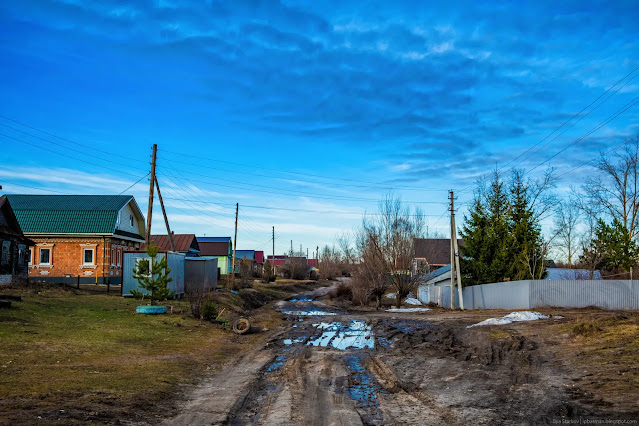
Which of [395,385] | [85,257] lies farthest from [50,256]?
[395,385]

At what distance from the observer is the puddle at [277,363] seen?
12.3 m

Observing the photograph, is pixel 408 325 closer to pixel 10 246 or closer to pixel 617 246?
pixel 617 246

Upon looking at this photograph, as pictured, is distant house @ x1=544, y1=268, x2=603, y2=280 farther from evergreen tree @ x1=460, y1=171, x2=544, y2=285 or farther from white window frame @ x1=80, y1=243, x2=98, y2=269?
white window frame @ x1=80, y1=243, x2=98, y2=269

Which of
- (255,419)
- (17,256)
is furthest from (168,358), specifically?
(17,256)

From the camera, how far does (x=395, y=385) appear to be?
10.1 meters

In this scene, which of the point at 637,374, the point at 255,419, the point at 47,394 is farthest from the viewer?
the point at 637,374

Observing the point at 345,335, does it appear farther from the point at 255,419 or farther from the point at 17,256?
the point at 17,256

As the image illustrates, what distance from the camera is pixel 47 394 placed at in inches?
323

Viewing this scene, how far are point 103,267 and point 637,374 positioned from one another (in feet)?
121

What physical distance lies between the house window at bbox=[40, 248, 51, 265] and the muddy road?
96.8 feet

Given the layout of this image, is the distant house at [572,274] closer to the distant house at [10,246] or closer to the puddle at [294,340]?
the puddle at [294,340]

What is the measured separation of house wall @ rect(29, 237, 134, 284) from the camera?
39.1 m

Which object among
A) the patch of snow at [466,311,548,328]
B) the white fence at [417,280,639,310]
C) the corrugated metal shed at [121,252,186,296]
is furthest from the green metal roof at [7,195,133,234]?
the patch of snow at [466,311,548,328]

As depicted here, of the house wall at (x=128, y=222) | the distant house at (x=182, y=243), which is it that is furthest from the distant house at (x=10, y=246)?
the distant house at (x=182, y=243)
